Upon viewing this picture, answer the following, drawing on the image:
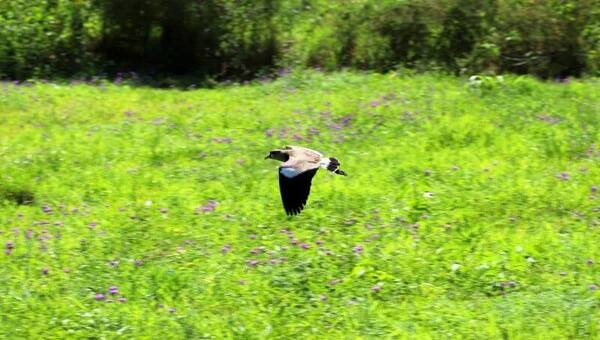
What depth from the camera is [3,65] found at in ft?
31.1

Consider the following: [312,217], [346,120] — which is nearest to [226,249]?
[312,217]

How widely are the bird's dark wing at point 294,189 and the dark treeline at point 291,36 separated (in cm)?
504

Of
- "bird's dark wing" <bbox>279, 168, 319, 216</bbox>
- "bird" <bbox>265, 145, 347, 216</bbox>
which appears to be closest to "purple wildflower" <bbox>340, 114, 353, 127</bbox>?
"bird" <bbox>265, 145, 347, 216</bbox>

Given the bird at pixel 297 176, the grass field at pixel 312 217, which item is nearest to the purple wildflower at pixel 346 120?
the grass field at pixel 312 217

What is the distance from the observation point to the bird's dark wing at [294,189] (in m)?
4.30

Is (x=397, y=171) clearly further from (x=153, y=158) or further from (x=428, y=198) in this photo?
(x=153, y=158)

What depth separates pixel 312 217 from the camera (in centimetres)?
585

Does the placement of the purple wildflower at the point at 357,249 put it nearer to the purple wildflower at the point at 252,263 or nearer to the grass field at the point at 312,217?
the grass field at the point at 312,217

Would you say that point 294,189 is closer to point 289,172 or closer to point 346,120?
point 289,172

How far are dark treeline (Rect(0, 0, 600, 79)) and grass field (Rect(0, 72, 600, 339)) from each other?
2.71 feet

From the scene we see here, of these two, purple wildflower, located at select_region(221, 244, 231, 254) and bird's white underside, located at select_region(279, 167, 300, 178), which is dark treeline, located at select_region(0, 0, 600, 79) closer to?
purple wildflower, located at select_region(221, 244, 231, 254)

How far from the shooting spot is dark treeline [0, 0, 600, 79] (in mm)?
9133

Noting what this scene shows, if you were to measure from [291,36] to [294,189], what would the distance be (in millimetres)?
5662

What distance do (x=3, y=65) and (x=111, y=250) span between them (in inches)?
183
